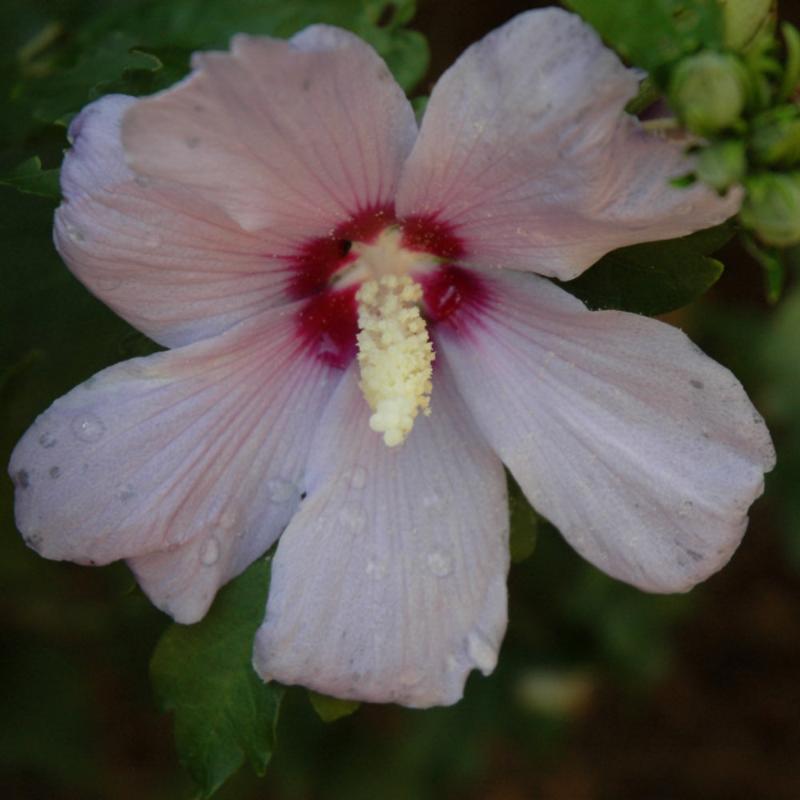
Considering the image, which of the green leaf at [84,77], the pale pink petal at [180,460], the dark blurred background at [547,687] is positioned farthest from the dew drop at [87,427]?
the dark blurred background at [547,687]

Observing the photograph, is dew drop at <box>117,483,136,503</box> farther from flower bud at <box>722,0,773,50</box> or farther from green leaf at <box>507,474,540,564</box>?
flower bud at <box>722,0,773,50</box>

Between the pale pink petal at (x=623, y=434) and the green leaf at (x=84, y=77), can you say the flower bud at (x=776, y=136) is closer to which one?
the pale pink petal at (x=623, y=434)

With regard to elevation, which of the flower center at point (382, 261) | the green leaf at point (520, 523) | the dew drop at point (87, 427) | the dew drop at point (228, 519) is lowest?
the green leaf at point (520, 523)

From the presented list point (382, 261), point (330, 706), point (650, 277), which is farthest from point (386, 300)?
point (330, 706)

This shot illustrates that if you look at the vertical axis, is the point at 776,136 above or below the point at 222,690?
above

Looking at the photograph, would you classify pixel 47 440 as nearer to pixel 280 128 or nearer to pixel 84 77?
pixel 280 128
